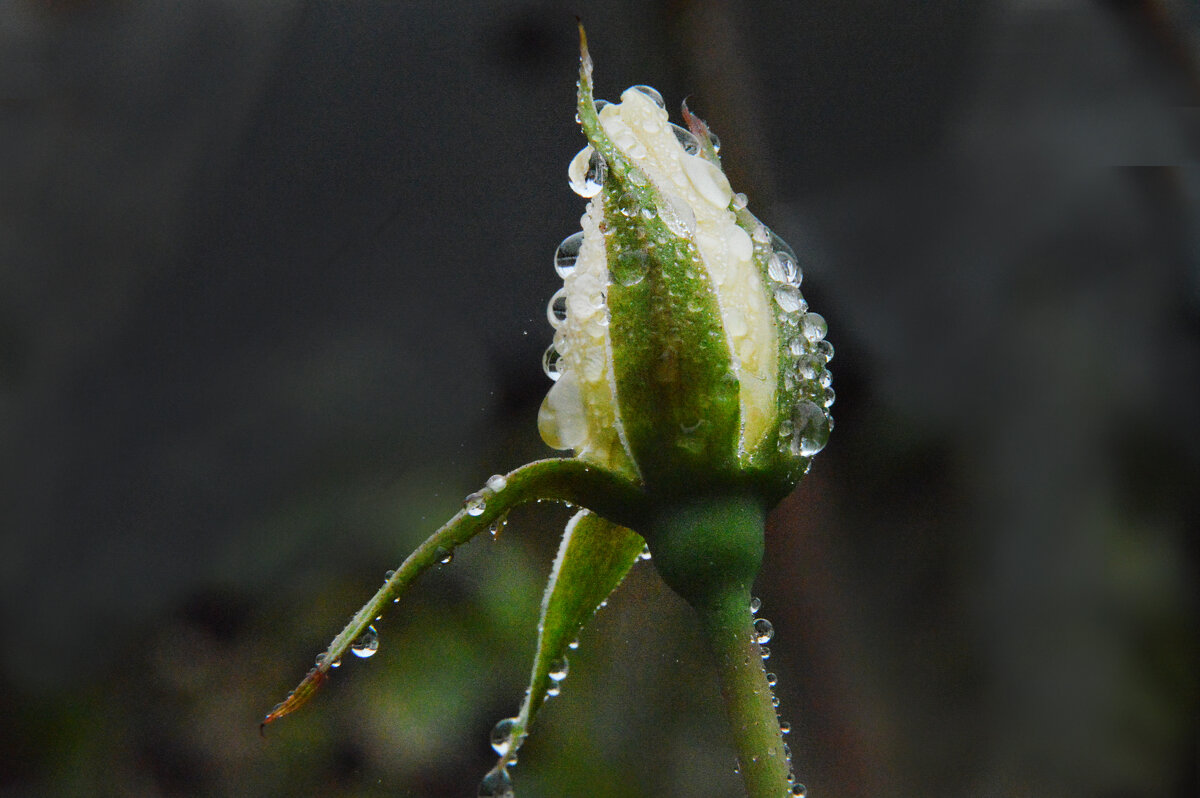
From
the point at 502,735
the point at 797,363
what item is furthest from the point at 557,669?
the point at 797,363

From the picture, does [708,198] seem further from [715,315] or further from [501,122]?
[501,122]

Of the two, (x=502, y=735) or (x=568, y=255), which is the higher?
(x=568, y=255)

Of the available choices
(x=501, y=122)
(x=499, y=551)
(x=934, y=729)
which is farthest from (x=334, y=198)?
(x=934, y=729)

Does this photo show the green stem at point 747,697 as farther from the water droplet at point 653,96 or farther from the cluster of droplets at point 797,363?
the water droplet at point 653,96

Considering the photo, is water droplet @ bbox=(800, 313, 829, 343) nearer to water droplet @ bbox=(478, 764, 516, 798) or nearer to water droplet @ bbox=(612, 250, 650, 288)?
water droplet @ bbox=(612, 250, 650, 288)

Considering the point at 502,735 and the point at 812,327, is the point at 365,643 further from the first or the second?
the point at 812,327

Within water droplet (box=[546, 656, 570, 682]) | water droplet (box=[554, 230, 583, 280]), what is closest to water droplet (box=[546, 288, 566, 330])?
water droplet (box=[554, 230, 583, 280])
